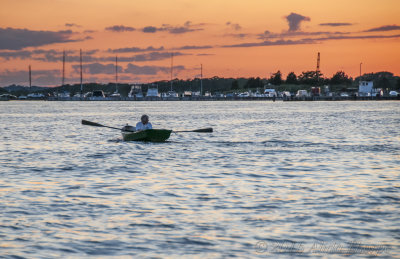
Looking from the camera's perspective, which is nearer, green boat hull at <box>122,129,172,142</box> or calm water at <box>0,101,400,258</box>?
calm water at <box>0,101,400,258</box>

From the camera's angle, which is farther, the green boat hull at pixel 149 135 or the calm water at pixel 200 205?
the green boat hull at pixel 149 135

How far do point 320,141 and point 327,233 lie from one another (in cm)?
3129

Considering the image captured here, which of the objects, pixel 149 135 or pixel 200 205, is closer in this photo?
pixel 200 205

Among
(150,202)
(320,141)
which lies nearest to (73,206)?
(150,202)

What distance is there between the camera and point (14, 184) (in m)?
22.5

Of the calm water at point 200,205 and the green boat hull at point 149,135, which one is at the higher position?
the green boat hull at point 149,135

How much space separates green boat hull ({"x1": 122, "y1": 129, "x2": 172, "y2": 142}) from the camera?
38344 mm

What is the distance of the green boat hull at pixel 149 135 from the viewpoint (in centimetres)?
3834

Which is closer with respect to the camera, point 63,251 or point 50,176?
point 63,251

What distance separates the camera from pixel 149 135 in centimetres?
3869

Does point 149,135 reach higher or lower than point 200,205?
higher

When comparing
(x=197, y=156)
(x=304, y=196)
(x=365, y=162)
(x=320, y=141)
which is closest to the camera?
(x=304, y=196)

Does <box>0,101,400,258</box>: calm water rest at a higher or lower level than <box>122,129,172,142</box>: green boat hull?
lower

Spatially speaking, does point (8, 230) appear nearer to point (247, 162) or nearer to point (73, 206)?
point (73, 206)
